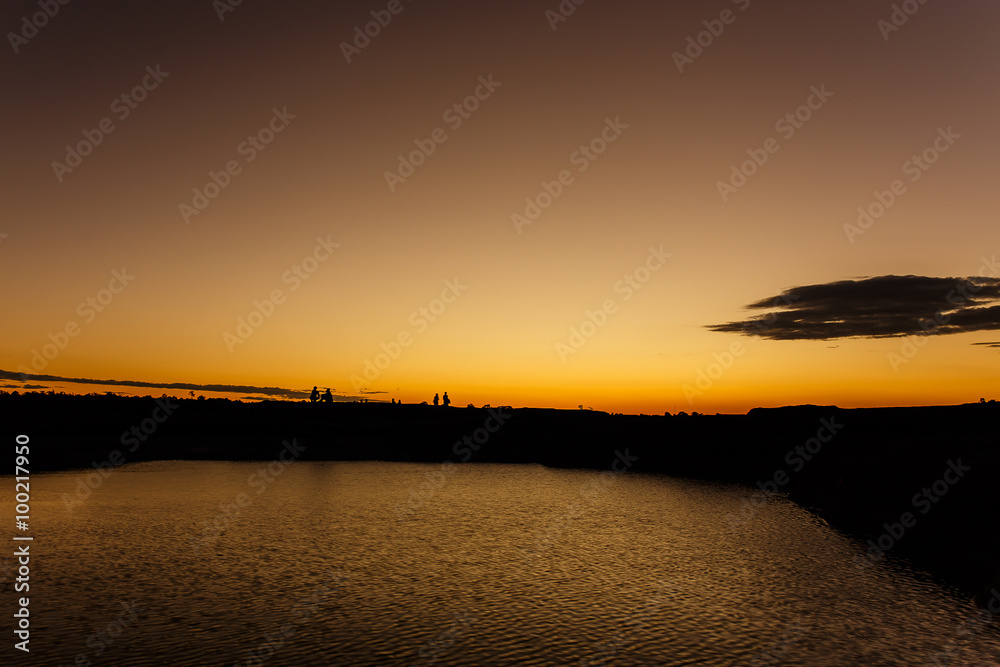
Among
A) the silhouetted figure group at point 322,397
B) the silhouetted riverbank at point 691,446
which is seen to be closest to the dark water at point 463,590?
the silhouetted riverbank at point 691,446

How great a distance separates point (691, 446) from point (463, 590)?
85.8m

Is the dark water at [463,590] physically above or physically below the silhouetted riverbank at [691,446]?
below

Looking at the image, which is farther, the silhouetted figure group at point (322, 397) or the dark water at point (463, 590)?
the silhouetted figure group at point (322, 397)

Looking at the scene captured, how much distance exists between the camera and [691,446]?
11225cm

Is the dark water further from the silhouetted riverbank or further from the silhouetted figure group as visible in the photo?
the silhouetted figure group

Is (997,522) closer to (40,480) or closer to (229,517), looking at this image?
(229,517)

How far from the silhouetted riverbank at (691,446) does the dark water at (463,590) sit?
229 inches

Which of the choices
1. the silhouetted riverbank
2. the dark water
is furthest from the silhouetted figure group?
the dark water

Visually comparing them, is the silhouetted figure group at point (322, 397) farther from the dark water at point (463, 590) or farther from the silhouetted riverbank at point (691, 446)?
the dark water at point (463, 590)

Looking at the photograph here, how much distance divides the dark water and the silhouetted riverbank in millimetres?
5822

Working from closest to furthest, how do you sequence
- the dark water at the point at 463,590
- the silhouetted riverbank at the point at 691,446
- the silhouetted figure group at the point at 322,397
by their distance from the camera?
1. the dark water at the point at 463,590
2. the silhouetted riverbank at the point at 691,446
3. the silhouetted figure group at the point at 322,397

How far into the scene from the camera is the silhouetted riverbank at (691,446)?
1984 inches

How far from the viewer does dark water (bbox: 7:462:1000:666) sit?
82.7 ft

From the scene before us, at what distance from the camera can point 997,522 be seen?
46.2 meters
